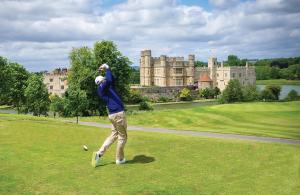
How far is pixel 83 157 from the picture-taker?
1387 centimetres

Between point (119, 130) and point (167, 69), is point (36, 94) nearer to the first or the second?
point (119, 130)

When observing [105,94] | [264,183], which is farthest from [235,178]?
[105,94]

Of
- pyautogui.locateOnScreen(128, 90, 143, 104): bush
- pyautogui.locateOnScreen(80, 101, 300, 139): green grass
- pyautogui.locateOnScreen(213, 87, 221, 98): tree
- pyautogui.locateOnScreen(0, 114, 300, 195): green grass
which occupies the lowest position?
pyautogui.locateOnScreen(80, 101, 300, 139): green grass

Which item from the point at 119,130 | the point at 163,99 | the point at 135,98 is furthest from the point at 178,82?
the point at 119,130

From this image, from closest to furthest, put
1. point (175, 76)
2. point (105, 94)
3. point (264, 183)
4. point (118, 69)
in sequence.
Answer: point (264, 183) → point (105, 94) → point (118, 69) → point (175, 76)

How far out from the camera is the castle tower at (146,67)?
15250 cm

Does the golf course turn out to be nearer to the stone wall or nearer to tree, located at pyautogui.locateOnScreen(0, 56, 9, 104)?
tree, located at pyautogui.locateOnScreen(0, 56, 9, 104)

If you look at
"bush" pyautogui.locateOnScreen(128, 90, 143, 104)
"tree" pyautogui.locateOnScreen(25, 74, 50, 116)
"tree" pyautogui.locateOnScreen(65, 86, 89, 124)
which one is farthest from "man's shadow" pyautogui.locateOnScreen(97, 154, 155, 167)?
"bush" pyautogui.locateOnScreen(128, 90, 143, 104)

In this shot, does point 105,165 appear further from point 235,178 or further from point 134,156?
point 235,178

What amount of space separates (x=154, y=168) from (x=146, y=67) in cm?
14208

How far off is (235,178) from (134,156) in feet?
14.2

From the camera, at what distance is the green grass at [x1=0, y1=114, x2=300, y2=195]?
1037 cm

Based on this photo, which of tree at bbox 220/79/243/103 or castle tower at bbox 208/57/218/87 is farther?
castle tower at bbox 208/57/218/87

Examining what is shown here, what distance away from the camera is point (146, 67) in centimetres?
15362
